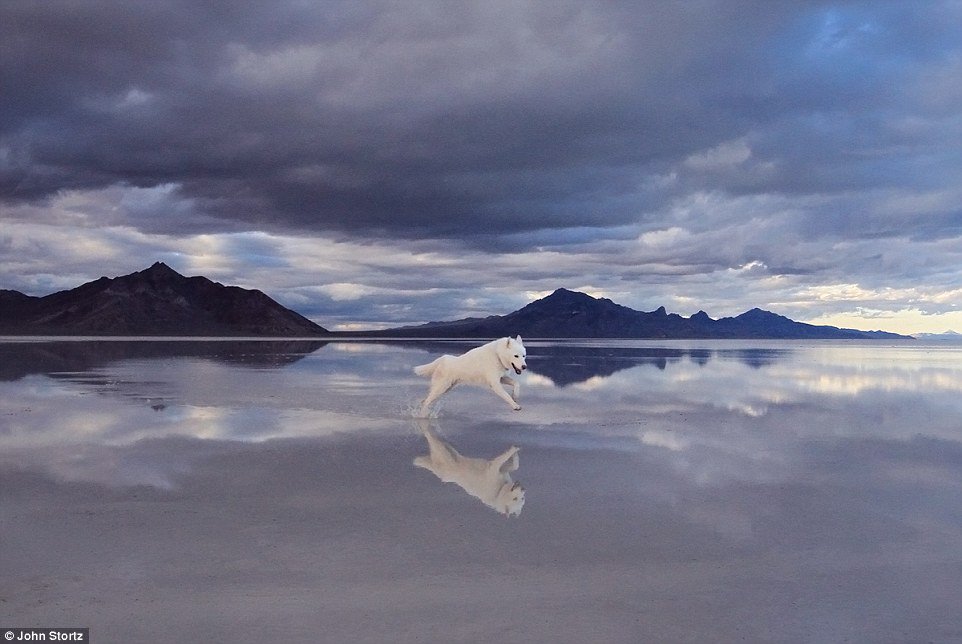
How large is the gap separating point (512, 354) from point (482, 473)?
5.53 metres

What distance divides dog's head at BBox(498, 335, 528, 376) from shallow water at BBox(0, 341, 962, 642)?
1128mm

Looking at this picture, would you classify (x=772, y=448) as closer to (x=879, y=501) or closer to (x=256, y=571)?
(x=879, y=501)

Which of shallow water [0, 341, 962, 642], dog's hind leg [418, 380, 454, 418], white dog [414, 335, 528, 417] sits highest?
white dog [414, 335, 528, 417]

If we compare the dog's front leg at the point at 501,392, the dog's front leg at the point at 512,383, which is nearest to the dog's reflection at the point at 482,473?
the dog's front leg at the point at 501,392

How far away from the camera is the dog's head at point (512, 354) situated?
15.4m

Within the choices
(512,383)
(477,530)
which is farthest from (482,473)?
(512,383)

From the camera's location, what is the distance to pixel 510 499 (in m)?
8.58

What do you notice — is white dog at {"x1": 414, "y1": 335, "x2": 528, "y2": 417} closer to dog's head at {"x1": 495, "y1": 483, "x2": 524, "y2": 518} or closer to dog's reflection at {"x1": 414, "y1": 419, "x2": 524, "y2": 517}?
dog's reflection at {"x1": 414, "y1": 419, "x2": 524, "y2": 517}

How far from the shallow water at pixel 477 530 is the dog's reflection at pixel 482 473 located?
192 mm

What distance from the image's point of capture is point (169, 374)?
1112 inches

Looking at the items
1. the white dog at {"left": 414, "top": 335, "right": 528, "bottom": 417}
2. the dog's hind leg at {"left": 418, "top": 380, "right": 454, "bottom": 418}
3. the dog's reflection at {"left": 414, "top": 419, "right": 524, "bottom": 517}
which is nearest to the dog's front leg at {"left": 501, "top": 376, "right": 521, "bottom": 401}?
the white dog at {"left": 414, "top": 335, "right": 528, "bottom": 417}

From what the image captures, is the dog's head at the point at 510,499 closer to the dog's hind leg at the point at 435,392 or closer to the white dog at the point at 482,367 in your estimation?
the white dog at the point at 482,367

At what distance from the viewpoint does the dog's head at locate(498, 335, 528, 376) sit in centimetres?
1537

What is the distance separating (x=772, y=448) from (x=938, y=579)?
21.3ft
